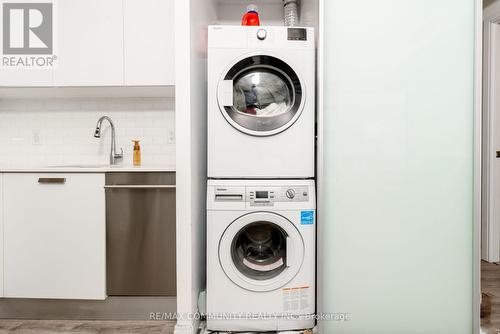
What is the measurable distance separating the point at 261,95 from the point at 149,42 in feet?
3.12

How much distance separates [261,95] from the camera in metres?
1.83

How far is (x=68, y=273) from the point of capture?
1.91 meters

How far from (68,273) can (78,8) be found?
1752 mm

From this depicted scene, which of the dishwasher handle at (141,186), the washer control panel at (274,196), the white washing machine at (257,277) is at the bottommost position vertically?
the white washing machine at (257,277)

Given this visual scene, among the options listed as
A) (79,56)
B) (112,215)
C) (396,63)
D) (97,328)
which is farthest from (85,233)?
(396,63)

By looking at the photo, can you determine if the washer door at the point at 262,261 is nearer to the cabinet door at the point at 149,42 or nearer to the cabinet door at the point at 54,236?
the cabinet door at the point at 54,236

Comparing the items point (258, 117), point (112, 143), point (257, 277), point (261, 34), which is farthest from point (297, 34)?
point (112, 143)

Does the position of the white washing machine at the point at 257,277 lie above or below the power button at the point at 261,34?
below

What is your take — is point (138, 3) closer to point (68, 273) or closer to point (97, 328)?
point (68, 273)

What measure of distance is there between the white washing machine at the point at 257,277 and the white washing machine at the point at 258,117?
98 mm

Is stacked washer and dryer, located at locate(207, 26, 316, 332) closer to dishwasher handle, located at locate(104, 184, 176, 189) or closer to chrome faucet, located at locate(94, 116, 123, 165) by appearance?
dishwasher handle, located at locate(104, 184, 176, 189)

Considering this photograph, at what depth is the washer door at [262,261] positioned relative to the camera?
1.69 metres

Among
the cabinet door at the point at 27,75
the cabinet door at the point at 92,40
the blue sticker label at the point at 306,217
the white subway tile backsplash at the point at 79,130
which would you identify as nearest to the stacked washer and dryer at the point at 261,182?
the blue sticker label at the point at 306,217

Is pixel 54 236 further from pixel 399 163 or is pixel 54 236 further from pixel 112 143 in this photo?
pixel 399 163
